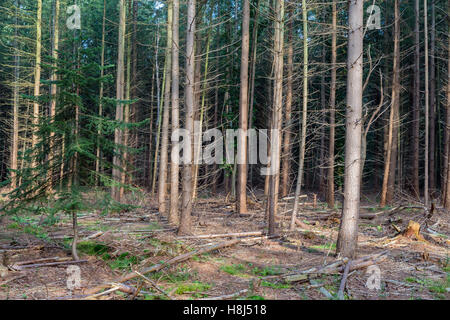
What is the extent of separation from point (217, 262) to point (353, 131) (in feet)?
13.6

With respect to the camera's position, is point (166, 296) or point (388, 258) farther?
point (388, 258)

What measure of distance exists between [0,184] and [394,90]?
53.0 feet

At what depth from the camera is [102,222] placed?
11.7 m

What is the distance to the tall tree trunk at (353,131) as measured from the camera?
279 inches

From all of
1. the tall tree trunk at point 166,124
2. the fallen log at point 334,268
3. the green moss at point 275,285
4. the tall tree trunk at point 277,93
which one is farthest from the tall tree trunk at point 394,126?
the green moss at point 275,285

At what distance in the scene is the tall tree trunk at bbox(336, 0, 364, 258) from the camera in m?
7.09

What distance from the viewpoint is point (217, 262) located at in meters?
7.29

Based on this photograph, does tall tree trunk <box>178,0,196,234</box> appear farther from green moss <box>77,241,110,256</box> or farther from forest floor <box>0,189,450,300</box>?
green moss <box>77,241,110,256</box>

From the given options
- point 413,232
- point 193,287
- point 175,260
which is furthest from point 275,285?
point 413,232

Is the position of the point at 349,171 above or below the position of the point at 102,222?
above

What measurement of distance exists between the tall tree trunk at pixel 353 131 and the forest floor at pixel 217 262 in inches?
19.4

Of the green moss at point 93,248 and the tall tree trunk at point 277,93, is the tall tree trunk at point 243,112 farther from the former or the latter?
the green moss at point 93,248

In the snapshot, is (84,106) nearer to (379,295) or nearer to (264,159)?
(379,295)
